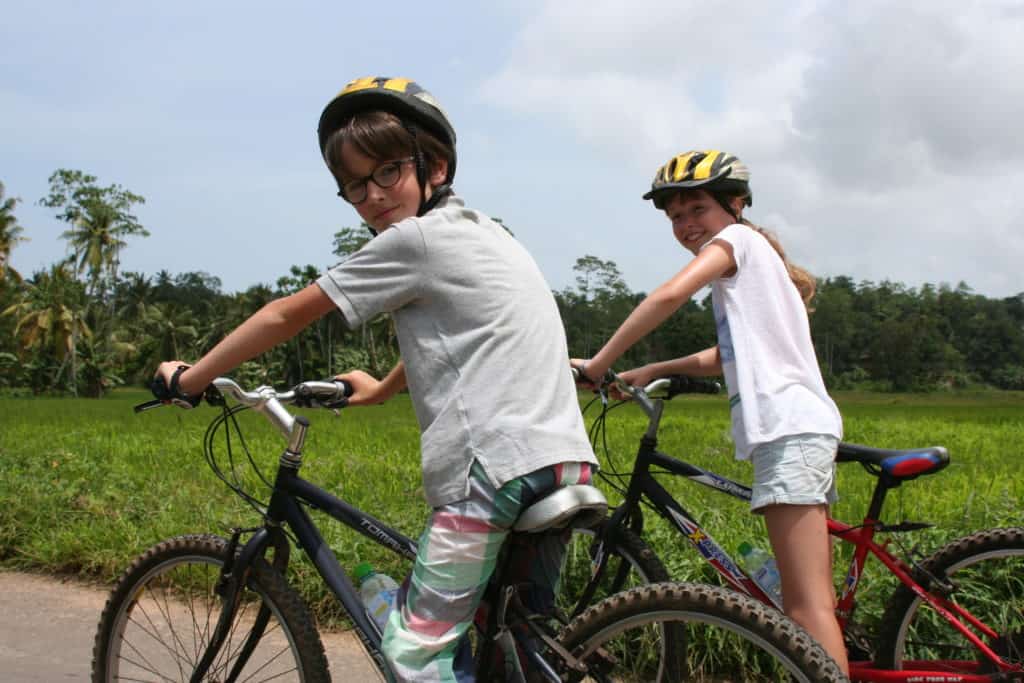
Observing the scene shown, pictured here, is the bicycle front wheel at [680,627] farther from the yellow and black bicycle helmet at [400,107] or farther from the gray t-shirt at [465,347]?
the yellow and black bicycle helmet at [400,107]

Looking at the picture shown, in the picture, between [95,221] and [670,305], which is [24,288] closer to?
[95,221]

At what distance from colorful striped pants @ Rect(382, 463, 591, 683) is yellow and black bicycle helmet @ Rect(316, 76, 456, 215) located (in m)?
0.65

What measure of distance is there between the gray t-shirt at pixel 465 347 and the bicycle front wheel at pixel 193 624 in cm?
58

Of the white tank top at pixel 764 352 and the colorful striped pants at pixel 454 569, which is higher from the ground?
the white tank top at pixel 764 352

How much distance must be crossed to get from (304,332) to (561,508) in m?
54.3

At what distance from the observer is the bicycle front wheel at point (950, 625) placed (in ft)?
8.09

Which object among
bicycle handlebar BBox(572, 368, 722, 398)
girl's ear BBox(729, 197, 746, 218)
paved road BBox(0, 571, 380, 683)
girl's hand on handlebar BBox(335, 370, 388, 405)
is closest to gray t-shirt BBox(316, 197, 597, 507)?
girl's hand on handlebar BBox(335, 370, 388, 405)

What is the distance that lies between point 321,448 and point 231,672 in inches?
322

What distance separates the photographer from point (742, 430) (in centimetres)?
250

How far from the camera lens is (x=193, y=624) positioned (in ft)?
8.74

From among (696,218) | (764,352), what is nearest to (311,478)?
(696,218)

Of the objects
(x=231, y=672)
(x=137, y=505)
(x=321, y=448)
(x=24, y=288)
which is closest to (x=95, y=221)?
(x=24, y=288)

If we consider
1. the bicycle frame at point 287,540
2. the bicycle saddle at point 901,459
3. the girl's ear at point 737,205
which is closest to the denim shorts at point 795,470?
the bicycle saddle at point 901,459

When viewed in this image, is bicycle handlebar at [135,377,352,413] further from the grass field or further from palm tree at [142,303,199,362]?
palm tree at [142,303,199,362]
